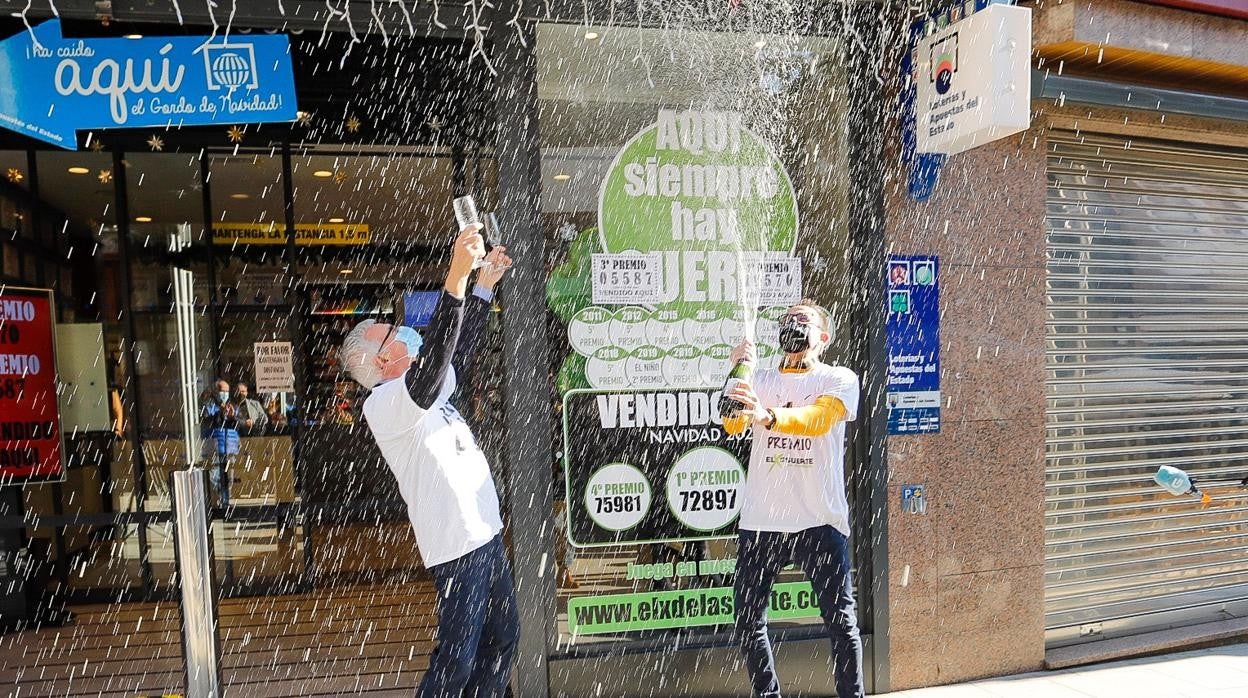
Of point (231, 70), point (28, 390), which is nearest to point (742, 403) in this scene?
point (231, 70)

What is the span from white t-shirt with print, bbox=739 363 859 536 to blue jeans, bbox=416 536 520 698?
1.14m

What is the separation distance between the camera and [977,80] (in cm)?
433

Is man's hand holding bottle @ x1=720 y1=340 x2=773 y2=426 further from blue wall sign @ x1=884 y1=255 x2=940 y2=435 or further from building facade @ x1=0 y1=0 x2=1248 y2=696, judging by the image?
blue wall sign @ x1=884 y1=255 x2=940 y2=435

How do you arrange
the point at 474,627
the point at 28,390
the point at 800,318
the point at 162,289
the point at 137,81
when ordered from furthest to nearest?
the point at 162,289 < the point at 28,390 < the point at 137,81 < the point at 800,318 < the point at 474,627

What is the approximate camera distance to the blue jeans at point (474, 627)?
11.3 feet

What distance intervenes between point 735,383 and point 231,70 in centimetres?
308

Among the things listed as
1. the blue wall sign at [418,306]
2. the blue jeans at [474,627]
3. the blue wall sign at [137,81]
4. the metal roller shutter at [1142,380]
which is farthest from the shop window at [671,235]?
the blue wall sign at [418,306]

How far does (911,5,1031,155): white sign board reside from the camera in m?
4.21

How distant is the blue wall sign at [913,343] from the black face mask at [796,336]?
1288mm

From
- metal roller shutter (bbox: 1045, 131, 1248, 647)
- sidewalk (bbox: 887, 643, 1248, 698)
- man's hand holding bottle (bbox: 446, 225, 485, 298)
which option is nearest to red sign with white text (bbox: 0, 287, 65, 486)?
man's hand holding bottle (bbox: 446, 225, 485, 298)

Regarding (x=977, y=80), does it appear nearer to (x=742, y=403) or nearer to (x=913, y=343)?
(x=913, y=343)

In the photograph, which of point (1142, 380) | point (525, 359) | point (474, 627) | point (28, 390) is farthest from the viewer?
point (28, 390)

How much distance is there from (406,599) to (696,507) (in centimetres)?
316

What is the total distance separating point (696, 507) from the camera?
4.79 meters
